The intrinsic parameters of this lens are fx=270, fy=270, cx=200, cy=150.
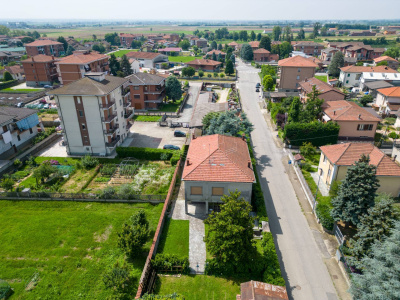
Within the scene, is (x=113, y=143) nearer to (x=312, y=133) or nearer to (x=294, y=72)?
(x=312, y=133)

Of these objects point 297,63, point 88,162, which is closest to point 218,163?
→ point 88,162

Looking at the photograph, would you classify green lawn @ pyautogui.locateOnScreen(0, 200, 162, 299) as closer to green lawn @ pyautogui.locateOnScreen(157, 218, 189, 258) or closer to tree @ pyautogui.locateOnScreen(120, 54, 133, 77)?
green lawn @ pyautogui.locateOnScreen(157, 218, 189, 258)

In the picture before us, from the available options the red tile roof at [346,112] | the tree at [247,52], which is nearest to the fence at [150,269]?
the red tile roof at [346,112]

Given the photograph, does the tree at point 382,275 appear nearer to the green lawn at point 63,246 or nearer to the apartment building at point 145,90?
the green lawn at point 63,246

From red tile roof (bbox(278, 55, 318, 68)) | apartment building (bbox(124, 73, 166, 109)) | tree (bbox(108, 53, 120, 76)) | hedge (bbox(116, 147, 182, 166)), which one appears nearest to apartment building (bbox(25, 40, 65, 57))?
tree (bbox(108, 53, 120, 76))

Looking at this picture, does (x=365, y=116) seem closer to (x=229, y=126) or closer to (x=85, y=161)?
(x=229, y=126)

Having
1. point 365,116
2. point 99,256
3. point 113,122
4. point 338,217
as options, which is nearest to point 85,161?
point 113,122
